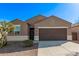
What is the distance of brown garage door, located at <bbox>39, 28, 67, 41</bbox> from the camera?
27655 millimetres

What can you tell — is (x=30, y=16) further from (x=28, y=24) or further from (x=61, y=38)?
(x=61, y=38)

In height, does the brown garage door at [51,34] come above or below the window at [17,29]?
below

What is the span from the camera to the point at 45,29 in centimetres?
2836

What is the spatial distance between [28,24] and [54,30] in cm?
416

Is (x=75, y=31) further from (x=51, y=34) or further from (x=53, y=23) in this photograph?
(x=51, y=34)

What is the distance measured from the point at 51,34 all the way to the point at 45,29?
1239 millimetres

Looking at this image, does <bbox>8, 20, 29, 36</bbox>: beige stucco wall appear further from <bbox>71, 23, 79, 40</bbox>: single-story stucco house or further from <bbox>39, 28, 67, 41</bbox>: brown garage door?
<bbox>71, 23, 79, 40</bbox>: single-story stucco house

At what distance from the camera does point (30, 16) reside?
30141mm

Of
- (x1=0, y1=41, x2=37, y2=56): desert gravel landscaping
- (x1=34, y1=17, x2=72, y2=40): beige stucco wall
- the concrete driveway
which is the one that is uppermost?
(x1=34, y1=17, x2=72, y2=40): beige stucco wall

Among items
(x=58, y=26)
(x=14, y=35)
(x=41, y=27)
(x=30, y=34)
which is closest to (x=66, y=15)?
(x=58, y=26)

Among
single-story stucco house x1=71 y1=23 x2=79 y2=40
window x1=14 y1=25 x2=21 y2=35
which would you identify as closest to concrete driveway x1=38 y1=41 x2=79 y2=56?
window x1=14 y1=25 x2=21 y2=35

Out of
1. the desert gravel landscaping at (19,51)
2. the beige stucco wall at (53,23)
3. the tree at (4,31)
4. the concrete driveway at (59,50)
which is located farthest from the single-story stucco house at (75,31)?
the desert gravel landscaping at (19,51)

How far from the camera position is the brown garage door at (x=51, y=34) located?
27655mm

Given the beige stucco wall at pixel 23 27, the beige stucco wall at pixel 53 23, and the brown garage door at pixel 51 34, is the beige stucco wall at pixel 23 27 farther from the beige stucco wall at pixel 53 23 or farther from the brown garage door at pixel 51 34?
the brown garage door at pixel 51 34
